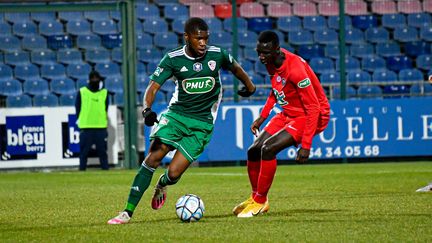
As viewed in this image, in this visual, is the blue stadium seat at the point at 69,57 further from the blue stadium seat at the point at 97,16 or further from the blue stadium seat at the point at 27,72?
the blue stadium seat at the point at 97,16

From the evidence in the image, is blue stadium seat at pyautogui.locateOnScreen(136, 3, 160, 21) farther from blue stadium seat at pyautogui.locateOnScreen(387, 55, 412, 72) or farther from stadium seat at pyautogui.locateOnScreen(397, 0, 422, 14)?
stadium seat at pyautogui.locateOnScreen(397, 0, 422, 14)

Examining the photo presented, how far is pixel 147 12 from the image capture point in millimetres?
26781

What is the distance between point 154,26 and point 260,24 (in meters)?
2.83

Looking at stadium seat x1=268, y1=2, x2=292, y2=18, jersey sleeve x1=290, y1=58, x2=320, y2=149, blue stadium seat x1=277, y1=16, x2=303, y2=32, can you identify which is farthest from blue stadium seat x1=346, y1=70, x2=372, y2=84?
jersey sleeve x1=290, y1=58, x2=320, y2=149

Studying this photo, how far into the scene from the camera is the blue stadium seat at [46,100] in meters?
Answer: 23.6

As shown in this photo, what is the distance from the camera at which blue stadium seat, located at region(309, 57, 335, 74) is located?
2520cm

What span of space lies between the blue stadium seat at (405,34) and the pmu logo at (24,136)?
1007cm

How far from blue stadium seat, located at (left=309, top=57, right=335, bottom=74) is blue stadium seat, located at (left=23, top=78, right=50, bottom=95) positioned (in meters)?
6.42

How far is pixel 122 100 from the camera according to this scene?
24.2 meters

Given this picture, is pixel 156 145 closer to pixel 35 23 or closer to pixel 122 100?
pixel 122 100

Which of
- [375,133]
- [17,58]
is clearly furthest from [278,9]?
[17,58]

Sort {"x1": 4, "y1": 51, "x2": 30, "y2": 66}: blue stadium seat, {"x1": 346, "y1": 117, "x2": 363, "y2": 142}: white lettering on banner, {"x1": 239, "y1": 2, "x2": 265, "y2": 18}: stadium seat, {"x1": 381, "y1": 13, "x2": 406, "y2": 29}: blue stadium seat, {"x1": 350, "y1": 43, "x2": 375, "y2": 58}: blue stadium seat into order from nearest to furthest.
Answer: {"x1": 346, "y1": 117, "x2": 363, "y2": 142}: white lettering on banner
{"x1": 4, "y1": 51, "x2": 30, "y2": 66}: blue stadium seat
{"x1": 350, "y1": 43, "x2": 375, "y2": 58}: blue stadium seat
{"x1": 381, "y1": 13, "x2": 406, "y2": 29}: blue stadium seat
{"x1": 239, "y1": 2, "x2": 265, "y2": 18}: stadium seat

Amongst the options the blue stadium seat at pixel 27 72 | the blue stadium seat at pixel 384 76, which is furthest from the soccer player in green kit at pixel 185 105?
the blue stadium seat at pixel 384 76

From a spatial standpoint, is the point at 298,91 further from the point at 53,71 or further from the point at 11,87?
the point at 53,71
